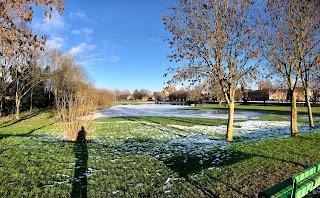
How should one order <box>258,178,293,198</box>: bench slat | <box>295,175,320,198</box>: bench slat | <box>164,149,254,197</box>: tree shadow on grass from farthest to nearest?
<box>164,149,254,197</box>: tree shadow on grass < <box>295,175,320,198</box>: bench slat < <box>258,178,293,198</box>: bench slat

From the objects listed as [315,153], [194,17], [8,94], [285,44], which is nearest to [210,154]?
[315,153]

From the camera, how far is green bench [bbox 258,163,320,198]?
272 cm

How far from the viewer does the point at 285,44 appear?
11805 mm

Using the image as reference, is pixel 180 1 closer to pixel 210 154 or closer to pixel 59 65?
pixel 210 154

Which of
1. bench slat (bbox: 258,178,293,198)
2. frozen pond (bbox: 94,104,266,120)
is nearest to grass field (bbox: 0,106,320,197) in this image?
bench slat (bbox: 258,178,293,198)

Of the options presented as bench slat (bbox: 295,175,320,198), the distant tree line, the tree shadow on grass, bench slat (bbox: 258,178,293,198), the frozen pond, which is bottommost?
the frozen pond

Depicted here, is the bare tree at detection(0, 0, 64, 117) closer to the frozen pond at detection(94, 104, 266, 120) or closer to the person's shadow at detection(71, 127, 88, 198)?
the person's shadow at detection(71, 127, 88, 198)

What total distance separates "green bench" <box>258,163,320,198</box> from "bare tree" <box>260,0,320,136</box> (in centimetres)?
880

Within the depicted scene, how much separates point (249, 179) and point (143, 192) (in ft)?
8.80

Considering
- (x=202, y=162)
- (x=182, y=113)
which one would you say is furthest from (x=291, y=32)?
(x=182, y=113)

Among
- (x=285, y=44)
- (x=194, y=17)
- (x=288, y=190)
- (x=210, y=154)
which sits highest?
(x=194, y=17)

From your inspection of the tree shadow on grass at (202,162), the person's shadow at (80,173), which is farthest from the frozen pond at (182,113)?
the tree shadow on grass at (202,162)

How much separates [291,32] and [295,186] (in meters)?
11.0

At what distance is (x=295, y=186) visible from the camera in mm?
2910
